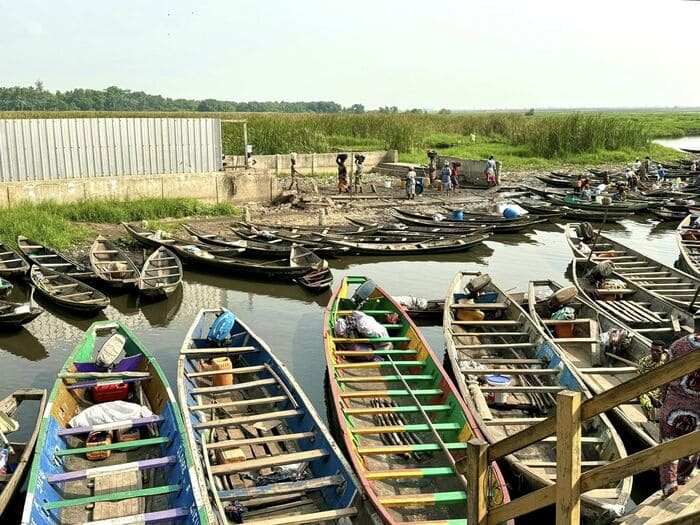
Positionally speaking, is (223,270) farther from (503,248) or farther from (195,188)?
(503,248)

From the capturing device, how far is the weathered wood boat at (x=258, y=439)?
627cm

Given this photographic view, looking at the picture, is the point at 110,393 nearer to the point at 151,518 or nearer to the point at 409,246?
the point at 151,518

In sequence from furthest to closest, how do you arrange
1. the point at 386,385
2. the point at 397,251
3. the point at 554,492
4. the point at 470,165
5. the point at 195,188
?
the point at 470,165, the point at 195,188, the point at 397,251, the point at 386,385, the point at 554,492

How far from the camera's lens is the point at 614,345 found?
998cm

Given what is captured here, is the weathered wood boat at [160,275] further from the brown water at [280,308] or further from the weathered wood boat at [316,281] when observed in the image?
the weathered wood boat at [316,281]

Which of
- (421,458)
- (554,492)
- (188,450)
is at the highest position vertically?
(554,492)

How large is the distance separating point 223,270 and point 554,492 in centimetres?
1315

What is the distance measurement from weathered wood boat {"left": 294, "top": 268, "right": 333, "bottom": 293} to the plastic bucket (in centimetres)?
639

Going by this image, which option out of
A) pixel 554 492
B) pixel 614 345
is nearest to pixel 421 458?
pixel 554 492

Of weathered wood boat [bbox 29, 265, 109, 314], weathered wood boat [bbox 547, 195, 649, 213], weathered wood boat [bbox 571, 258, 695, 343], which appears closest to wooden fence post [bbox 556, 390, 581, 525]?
weathered wood boat [bbox 571, 258, 695, 343]

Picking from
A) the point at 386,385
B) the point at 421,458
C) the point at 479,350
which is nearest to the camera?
the point at 421,458

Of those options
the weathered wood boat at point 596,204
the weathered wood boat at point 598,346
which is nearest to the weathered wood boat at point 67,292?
the weathered wood boat at point 598,346

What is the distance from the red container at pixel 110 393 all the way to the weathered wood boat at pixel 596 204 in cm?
2105

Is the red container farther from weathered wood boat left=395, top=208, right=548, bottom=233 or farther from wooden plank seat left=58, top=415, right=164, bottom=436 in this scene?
weathered wood boat left=395, top=208, right=548, bottom=233
